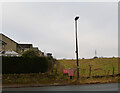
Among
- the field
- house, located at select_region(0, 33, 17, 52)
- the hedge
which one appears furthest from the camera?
house, located at select_region(0, 33, 17, 52)

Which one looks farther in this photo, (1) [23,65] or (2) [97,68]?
(2) [97,68]

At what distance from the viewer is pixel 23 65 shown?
44.0 ft

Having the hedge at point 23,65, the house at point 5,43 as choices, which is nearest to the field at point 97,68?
the hedge at point 23,65

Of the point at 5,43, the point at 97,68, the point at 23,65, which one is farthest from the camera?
the point at 5,43

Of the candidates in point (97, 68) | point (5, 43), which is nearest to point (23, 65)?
point (97, 68)

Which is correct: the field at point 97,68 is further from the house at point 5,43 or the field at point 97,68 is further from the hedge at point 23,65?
the house at point 5,43

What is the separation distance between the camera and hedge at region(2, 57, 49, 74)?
13.1 metres

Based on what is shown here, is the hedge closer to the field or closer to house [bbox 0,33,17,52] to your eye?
the field

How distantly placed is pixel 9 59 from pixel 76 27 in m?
8.33

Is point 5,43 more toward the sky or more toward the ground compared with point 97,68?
more toward the sky

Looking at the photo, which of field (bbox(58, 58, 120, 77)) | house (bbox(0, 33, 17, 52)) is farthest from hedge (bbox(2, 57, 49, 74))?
house (bbox(0, 33, 17, 52))

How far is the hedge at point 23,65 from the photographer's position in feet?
43.1

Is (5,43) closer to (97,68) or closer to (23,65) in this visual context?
(23,65)

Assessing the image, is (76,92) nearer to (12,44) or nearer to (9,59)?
(9,59)
